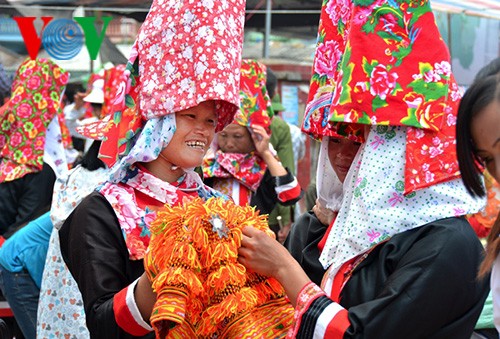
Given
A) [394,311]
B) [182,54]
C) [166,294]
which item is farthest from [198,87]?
[394,311]

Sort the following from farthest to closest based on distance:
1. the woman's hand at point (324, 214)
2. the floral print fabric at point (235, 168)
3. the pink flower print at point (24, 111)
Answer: the pink flower print at point (24, 111) → the floral print fabric at point (235, 168) → the woman's hand at point (324, 214)

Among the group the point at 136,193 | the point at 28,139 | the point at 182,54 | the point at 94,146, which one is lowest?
the point at 28,139

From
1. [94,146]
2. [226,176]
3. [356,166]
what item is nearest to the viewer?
[356,166]

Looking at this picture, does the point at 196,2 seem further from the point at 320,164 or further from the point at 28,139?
the point at 28,139

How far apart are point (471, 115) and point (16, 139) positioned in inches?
188

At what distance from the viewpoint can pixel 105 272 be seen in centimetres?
297

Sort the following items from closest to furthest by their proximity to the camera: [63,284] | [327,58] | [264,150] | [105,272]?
1. [105,272]
2. [327,58]
3. [63,284]
4. [264,150]

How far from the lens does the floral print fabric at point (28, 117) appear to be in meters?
6.27

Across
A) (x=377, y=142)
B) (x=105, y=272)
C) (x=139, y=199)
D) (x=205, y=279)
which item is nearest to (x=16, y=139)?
(x=139, y=199)

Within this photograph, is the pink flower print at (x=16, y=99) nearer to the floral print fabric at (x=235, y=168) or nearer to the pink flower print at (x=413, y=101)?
the floral print fabric at (x=235, y=168)

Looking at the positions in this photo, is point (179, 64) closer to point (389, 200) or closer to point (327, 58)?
point (327, 58)

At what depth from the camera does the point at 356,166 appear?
2.82 m

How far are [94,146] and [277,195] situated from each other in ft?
5.38

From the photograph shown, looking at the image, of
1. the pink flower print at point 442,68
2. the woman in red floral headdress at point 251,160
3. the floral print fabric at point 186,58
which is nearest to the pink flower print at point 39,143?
the woman in red floral headdress at point 251,160
